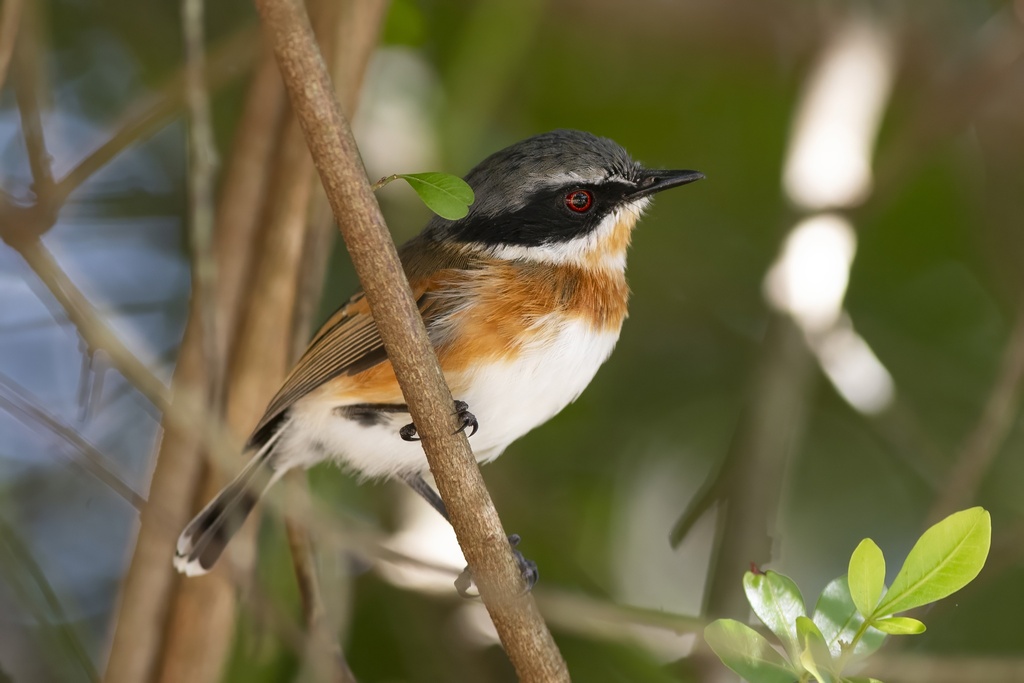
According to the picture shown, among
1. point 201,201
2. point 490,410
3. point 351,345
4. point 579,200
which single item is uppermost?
point 201,201

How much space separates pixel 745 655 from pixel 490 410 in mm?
1328

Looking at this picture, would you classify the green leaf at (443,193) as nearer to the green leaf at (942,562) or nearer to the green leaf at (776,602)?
the green leaf at (776,602)

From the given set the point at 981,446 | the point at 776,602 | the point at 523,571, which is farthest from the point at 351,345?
the point at 981,446

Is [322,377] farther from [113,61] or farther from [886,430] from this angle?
[113,61]

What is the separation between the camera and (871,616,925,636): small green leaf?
2.04m

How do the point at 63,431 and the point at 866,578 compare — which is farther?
the point at 63,431

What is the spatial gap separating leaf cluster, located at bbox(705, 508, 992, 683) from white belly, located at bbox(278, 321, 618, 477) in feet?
4.02

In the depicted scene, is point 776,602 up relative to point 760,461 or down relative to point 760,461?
down

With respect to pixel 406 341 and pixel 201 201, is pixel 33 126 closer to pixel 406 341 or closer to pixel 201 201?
pixel 201 201

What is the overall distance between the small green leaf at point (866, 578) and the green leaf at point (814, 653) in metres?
0.10

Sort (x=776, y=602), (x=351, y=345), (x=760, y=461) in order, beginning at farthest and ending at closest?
(x=760, y=461)
(x=351, y=345)
(x=776, y=602)

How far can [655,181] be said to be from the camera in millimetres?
3576

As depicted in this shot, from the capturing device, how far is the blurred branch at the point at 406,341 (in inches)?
85.1

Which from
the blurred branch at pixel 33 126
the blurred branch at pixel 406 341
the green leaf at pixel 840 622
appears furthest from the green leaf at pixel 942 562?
the blurred branch at pixel 33 126
